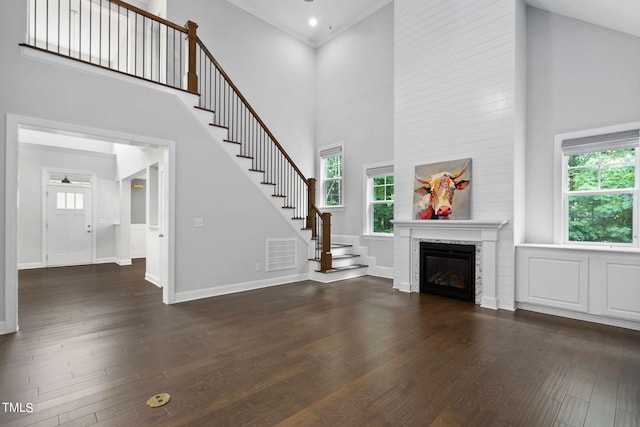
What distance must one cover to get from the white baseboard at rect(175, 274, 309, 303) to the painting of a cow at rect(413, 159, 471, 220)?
2541 millimetres

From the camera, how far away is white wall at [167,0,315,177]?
6.32 m

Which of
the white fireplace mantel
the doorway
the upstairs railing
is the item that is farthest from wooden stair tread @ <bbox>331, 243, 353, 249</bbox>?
the doorway

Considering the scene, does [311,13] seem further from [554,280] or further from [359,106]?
[554,280]

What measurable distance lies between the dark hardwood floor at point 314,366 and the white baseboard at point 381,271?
187 centimetres

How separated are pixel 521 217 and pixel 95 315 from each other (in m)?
5.75

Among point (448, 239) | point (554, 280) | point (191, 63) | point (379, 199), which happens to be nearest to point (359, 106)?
point (379, 199)

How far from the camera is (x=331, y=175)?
7637mm

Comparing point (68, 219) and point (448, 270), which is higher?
point (68, 219)

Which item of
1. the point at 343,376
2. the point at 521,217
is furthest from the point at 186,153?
the point at 521,217

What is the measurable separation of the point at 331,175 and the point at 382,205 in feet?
5.49

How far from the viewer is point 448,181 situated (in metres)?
4.73

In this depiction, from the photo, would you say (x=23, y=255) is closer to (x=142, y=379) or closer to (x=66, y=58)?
(x=66, y=58)

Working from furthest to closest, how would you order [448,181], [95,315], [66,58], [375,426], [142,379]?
[448,181]
[95,315]
[66,58]
[142,379]
[375,426]

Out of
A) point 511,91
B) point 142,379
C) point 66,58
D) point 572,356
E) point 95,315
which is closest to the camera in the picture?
point 142,379
